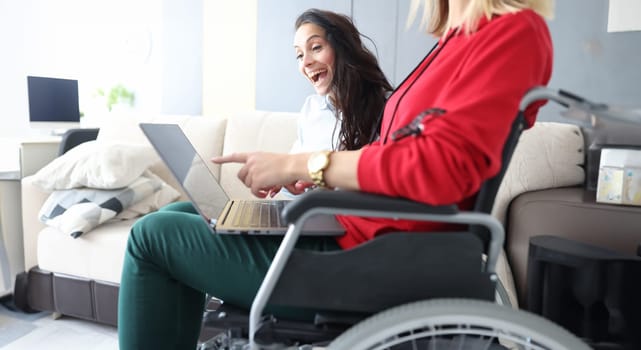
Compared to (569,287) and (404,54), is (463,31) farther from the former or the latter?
(404,54)

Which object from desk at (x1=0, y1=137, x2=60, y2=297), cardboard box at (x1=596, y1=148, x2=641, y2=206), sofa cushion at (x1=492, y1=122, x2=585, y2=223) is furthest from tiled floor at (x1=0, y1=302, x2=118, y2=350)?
cardboard box at (x1=596, y1=148, x2=641, y2=206)

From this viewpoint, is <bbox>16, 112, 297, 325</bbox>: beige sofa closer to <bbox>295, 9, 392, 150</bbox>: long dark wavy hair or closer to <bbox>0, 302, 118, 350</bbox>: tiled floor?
<bbox>0, 302, 118, 350</bbox>: tiled floor

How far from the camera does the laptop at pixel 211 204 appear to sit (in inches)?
30.8

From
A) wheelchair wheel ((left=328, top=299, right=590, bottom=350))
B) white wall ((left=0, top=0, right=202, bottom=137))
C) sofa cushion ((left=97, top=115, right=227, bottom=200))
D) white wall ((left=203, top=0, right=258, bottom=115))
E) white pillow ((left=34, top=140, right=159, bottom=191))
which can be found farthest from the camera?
white wall ((left=0, top=0, right=202, bottom=137))

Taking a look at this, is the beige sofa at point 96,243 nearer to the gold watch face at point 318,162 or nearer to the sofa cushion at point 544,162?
the sofa cushion at point 544,162

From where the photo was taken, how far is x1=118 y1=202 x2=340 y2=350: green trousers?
2.59 ft

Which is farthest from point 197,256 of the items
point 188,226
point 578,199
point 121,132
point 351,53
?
point 121,132

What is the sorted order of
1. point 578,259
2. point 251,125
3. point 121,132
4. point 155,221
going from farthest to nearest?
point 121,132, point 251,125, point 578,259, point 155,221

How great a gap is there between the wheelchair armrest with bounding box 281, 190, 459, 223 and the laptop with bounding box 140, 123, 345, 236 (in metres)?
0.16

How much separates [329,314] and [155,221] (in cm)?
35

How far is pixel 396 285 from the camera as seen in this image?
2.20 feet

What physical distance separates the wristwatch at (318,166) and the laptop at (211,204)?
101 millimetres

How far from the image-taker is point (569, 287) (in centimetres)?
136

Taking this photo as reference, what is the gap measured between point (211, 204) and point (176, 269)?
0.21 metres
